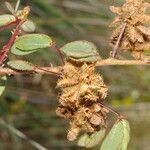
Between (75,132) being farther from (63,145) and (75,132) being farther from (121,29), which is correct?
(63,145)

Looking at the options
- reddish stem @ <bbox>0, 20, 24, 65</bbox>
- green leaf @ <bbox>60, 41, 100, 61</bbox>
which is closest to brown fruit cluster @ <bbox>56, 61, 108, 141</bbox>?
green leaf @ <bbox>60, 41, 100, 61</bbox>

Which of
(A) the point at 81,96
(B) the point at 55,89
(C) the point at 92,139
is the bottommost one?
(B) the point at 55,89

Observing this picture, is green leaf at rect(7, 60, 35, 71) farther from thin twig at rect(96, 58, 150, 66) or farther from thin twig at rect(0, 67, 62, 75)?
thin twig at rect(96, 58, 150, 66)

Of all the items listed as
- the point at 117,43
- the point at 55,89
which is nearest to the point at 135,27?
the point at 117,43

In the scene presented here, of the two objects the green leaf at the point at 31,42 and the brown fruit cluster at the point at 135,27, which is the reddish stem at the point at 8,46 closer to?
the green leaf at the point at 31,42

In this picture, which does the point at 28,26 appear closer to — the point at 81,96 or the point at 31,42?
the point at 31,42
